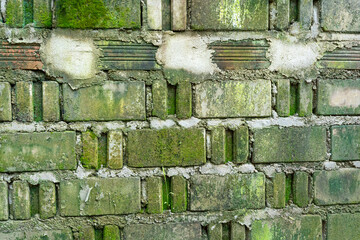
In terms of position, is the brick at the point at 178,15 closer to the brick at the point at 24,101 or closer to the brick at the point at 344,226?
the brick at the point at 24,101

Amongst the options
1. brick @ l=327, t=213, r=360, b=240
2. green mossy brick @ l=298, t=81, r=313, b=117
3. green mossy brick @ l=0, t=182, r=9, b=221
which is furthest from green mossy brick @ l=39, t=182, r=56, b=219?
brick @ l=327, t=213, r=360, b=240

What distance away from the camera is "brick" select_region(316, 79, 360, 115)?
4.61ft

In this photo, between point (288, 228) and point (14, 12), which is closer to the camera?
point (14, 12)

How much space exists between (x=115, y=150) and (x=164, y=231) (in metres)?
0.44

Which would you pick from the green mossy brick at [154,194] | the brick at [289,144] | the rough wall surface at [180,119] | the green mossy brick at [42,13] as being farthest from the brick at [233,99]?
the green mossy brick at [42,13]

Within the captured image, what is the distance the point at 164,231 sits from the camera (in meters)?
1.36

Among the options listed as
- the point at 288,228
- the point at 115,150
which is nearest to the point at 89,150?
the point at 115,150

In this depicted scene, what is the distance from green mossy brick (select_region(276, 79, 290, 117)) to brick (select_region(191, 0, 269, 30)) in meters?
0.27

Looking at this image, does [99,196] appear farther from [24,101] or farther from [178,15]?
[178,15]

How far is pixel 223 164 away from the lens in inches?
54.6

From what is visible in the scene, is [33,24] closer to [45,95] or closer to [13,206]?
[45,95]

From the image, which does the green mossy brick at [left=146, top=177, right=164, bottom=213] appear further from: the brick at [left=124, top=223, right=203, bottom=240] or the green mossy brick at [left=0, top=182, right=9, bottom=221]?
the green mossy brick at [left=0, top=182, right=9, bottom=221]

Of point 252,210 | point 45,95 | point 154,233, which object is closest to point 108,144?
point 45,95

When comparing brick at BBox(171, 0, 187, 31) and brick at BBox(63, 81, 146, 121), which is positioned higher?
brick at BBox(171, 0, 187, 31)
